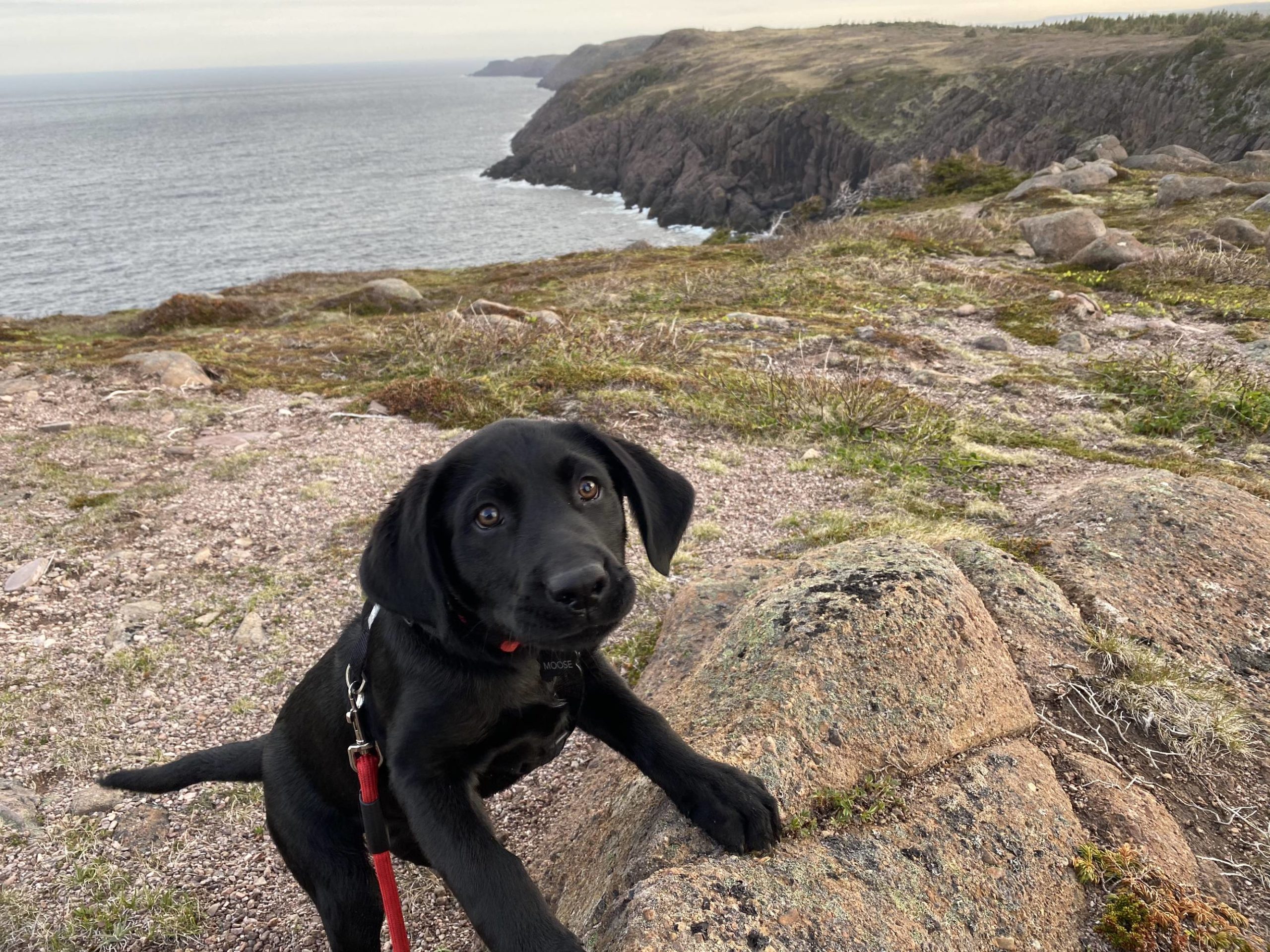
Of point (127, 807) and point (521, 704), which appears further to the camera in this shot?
point (127, 807)

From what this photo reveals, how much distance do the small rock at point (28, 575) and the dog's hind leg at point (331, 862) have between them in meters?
4.85

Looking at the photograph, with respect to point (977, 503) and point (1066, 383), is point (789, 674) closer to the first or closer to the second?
point (977, 503)

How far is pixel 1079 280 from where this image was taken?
18.9m

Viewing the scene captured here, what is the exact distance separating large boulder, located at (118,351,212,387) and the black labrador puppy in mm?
11045

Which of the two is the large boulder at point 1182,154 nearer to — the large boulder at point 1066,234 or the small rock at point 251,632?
the large boulder at point 1066,234

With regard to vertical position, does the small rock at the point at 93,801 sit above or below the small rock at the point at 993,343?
above

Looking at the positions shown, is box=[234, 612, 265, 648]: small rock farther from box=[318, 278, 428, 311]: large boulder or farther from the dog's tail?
box=[318, 278, 428, 311]: large boulder

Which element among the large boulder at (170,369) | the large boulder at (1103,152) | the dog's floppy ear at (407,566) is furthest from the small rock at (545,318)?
the large boulder at (1103,152)

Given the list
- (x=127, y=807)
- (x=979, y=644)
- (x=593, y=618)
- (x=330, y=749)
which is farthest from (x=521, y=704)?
(x=127, y=807)

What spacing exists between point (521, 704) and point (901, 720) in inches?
62.2

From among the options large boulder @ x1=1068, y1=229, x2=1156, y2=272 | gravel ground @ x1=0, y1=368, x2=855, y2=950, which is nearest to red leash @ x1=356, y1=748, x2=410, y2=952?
gravel ground @ x1=0, y1=368, x2=855, y2=950

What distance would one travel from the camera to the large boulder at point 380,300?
24047 mm

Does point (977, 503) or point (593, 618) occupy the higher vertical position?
point (593, 618)

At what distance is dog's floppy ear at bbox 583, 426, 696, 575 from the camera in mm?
3229
